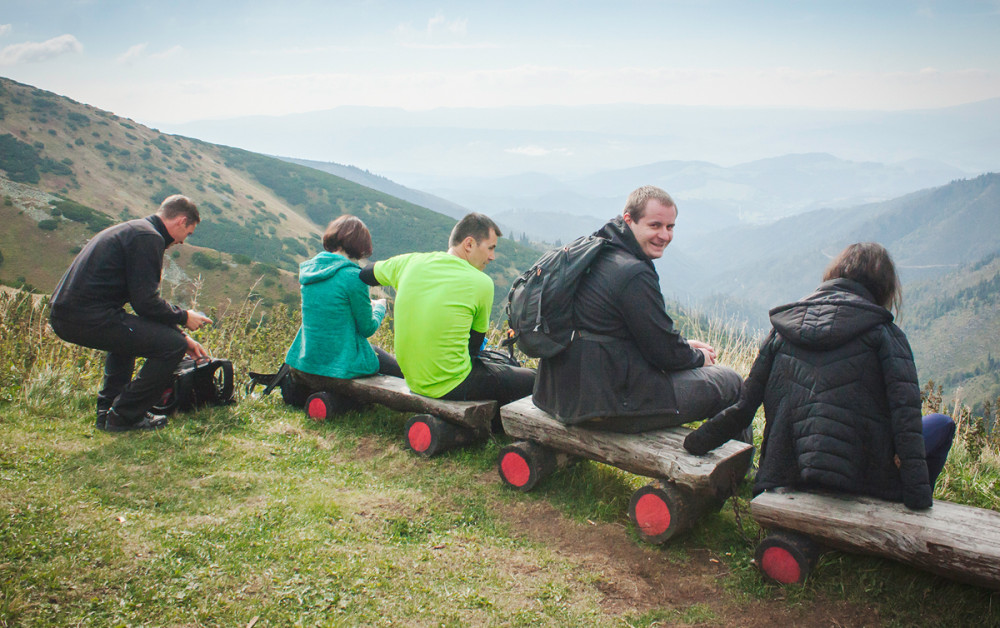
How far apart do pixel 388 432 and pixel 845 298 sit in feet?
11.4

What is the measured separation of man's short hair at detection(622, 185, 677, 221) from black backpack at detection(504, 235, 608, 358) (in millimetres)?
270

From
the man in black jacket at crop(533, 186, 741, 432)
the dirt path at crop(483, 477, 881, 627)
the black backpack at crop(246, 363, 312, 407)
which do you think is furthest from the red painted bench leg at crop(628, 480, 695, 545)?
the black backpack at crop(246, 363, 312, 407)

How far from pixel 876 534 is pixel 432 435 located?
277 cm

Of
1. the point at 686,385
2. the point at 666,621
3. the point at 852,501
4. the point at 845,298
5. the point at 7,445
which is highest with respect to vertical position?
the point at 845,298

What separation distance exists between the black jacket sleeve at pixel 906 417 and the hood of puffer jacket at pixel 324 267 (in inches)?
150

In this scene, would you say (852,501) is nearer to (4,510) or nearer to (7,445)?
(4,510)

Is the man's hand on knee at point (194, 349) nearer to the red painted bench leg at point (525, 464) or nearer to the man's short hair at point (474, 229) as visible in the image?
the man's short hair at point (474, 229)

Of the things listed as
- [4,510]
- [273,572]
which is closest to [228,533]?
[273,572]

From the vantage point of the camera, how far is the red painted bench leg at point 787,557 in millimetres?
2990

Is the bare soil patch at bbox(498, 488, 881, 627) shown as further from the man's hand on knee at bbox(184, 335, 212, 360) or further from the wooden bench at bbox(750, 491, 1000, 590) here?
the man's hand on knee at bbox(184, 335, 212, 360)

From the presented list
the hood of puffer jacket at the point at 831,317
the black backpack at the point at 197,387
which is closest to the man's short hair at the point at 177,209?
the black backpack at the point at 197,387

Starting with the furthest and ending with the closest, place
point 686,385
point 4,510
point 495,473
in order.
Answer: point 495,473
point 686,385
point 4,510

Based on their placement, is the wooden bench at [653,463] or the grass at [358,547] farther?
the wooden bench at [653,463]

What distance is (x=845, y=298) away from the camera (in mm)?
2947
